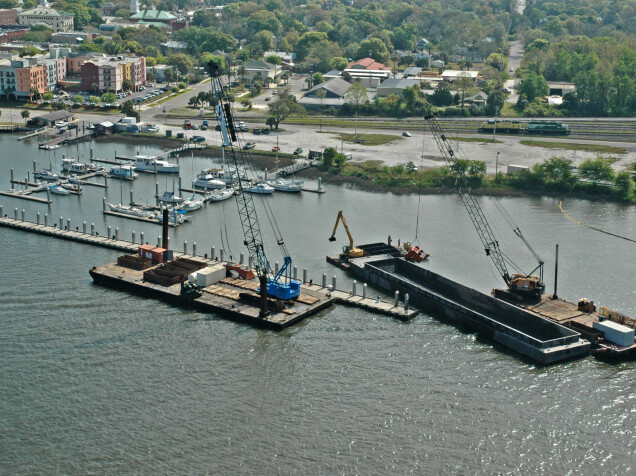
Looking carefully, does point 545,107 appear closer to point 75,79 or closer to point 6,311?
point 75,79

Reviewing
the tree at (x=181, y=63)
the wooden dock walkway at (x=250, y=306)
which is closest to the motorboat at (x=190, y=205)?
the wooden dock walkway at (x=250, y=306)

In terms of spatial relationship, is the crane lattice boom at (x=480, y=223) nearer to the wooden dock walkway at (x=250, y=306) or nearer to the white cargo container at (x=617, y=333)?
the white cargo container at (x=617, y=333)

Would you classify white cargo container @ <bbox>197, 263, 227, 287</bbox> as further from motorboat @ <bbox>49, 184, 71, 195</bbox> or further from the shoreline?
the shoreline

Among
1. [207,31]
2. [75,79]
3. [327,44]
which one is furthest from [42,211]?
[207,31]

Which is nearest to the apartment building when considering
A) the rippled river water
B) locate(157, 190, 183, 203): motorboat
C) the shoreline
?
the shoreline

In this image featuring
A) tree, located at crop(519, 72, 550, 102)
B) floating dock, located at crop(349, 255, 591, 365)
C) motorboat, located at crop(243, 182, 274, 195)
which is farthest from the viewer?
tree, located at crop(519, 72, 550, 102)

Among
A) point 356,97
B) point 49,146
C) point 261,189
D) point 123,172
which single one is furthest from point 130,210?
point 356,97
